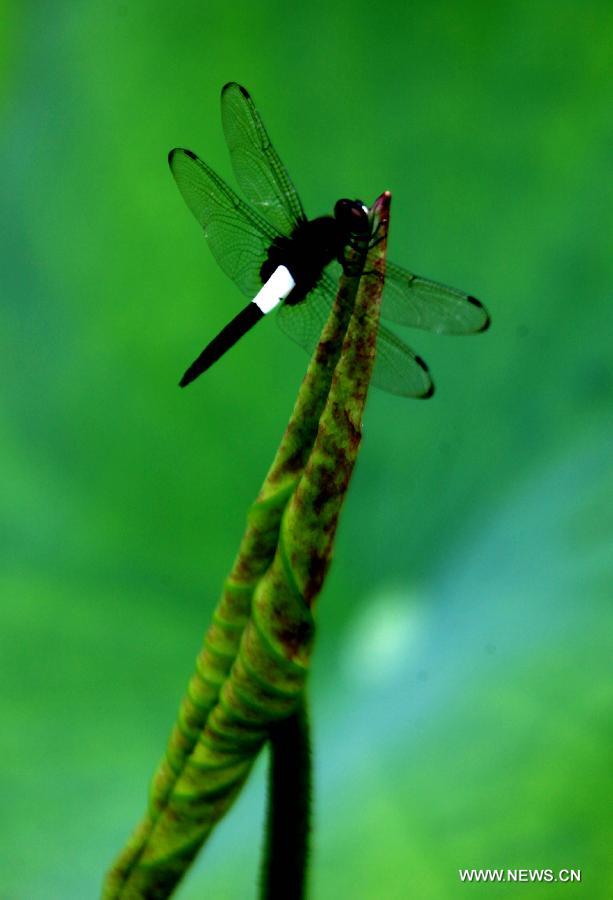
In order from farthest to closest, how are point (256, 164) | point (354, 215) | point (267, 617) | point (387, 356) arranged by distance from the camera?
point (256, 164) < point (387, 356) < point (354, 215) < point (267, 617)

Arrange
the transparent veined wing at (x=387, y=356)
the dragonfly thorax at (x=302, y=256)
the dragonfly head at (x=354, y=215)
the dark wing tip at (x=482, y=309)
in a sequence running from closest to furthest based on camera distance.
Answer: the dragonfly head at (x=354, y=215)
the dark wing tip at (x=482, y=309)
the transparent veined wing at (x=387, y=356)
the dragonfly thorax at (x=302, y=256)

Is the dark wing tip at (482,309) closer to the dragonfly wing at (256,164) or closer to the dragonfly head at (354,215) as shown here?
the dragonfly head at (354,215)

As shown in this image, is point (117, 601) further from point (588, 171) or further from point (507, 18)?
point (507, 18)

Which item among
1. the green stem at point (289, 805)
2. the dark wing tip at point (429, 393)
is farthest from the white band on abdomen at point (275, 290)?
the green stem at point (289, 805)

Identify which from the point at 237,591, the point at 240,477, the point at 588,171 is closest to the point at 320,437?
the point at 237,591

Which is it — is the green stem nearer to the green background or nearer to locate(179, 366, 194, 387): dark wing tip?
the green background

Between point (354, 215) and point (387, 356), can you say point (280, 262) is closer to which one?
point (387, 356)

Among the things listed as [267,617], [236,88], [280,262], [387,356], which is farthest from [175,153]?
[267,617]
